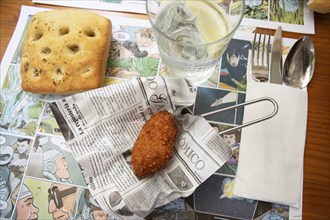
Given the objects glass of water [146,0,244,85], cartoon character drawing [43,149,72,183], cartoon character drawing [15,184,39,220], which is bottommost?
cartoon character drawing [15,184,39,220]

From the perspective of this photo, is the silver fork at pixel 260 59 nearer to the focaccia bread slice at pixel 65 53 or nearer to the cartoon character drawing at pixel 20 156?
the focaccia bread slice at pixel 65 53

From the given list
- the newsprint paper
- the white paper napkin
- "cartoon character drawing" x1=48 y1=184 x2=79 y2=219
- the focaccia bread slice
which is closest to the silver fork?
the white paper napkin

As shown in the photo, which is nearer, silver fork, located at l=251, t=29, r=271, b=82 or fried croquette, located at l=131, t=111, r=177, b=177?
fried croquette, located at l=131, t=111, r=177, b=177

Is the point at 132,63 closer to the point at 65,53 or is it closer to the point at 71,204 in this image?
the point at 65,53

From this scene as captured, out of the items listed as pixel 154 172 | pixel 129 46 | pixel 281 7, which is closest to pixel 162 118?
pixel 154 172

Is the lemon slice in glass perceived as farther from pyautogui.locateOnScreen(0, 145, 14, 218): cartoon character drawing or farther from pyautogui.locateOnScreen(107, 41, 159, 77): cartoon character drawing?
pyautogui.locateOnScreen(0, 145, 14, 218): cartoon character drawing

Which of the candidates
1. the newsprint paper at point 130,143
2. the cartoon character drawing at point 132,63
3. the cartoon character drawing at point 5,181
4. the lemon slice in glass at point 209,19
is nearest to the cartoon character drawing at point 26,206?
the cartoon character drawing at point 5,181
